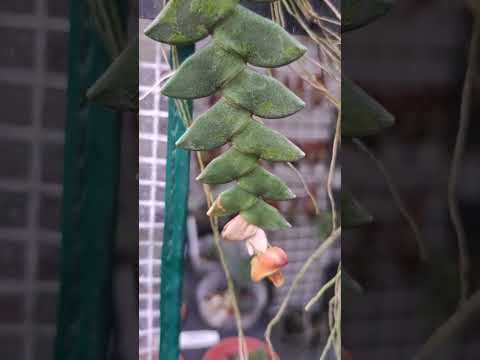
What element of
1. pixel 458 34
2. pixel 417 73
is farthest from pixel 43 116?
pixel 458 34

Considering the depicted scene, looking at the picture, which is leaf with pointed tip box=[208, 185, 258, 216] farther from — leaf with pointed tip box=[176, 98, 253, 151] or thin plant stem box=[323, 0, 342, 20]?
thin plant stem box=[323, 0, 342, 20]

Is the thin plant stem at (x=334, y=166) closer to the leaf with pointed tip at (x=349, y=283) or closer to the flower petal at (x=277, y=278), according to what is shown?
the flower petal at (x=277, y=278)

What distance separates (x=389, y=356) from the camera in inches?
52.9

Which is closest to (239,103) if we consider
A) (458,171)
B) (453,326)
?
(458,171)

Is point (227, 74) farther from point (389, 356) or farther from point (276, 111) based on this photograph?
point (389, 356)

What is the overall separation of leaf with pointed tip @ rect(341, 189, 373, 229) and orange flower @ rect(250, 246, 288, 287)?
0.27m

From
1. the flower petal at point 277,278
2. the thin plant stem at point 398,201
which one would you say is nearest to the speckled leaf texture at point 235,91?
the flower petal at point 277,278

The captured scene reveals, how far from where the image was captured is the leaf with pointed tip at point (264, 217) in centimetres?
101

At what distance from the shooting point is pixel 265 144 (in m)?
0.99

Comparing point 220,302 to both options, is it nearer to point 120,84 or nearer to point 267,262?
point 267,262

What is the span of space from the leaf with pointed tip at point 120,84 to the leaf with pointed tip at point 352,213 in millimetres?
507

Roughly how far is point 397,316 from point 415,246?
0.57ft

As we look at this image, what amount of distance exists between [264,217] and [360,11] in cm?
→ 51

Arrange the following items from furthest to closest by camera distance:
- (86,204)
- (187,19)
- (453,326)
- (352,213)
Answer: (453,326), (352,213), (86,204), (187,19)
